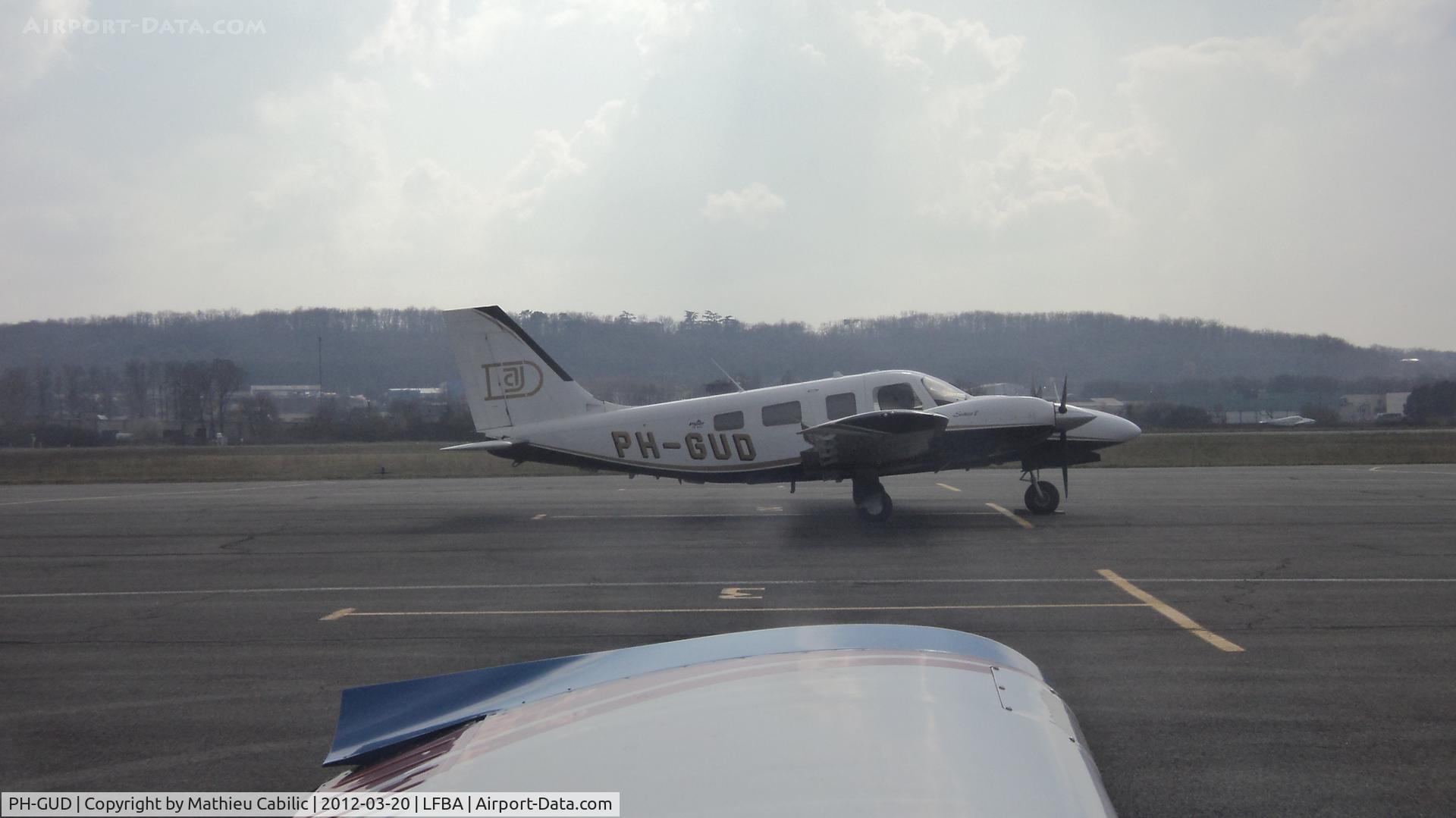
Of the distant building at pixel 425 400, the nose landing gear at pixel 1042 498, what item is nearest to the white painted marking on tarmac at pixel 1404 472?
the nose landing gear at pixel 1042 498

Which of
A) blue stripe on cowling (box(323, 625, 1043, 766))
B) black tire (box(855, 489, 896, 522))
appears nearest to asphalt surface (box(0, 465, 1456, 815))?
black tire (box(855, 489, 896, 522))

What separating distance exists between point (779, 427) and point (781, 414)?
237 mm

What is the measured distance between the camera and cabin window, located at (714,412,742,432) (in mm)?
17062

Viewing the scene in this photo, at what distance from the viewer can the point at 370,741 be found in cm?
241

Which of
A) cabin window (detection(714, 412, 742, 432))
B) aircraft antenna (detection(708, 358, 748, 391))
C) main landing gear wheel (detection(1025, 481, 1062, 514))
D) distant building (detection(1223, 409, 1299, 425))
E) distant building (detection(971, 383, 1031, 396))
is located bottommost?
main landing gear wheel (detection(1025, 481, 1062, 514))

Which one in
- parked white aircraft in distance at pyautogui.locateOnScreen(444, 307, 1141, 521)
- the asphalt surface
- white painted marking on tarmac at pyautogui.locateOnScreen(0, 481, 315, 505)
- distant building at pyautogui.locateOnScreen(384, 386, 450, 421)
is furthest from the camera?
distant building at pyautogui.locateOnScreen(384, 386, 450, 421)

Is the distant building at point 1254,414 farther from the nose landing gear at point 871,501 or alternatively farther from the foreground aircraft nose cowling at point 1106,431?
the nose landing gear at point 871,501

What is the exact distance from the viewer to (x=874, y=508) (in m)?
16.0

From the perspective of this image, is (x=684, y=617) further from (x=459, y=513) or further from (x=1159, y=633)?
(x=459, y=513)

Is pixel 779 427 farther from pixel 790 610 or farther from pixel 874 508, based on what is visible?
pixel 790 610

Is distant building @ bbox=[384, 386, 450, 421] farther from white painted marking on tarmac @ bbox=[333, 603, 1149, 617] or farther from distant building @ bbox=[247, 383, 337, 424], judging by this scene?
white painted marking on tarmac @ bbox=[333, 603, 1149, 617]

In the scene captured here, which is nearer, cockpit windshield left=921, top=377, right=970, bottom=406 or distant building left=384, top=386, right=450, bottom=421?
cockpit windshield left=921, top=377, right=970, bottom=406

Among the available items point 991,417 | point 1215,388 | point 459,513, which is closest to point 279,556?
point 459,513

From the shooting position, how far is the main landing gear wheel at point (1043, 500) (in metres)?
16.9
